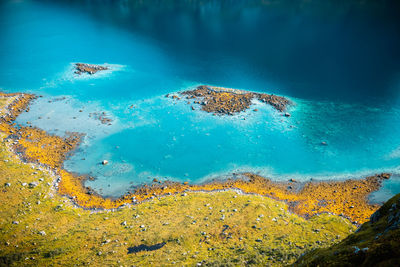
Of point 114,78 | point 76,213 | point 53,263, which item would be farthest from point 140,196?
point 114,78

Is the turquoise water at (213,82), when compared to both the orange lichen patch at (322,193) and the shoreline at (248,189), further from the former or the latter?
the orange lichen patch at (322,193)

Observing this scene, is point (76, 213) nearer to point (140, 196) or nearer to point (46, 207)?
point (46, 207)

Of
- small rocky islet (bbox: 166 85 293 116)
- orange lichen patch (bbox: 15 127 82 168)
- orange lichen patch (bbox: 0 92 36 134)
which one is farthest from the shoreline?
small rocky islet (bbox: 166 85 293 116)

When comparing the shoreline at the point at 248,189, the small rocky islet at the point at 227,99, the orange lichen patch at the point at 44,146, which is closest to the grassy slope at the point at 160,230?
the shoreline at the point at 248,189

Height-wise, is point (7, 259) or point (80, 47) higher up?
point (80, 47)

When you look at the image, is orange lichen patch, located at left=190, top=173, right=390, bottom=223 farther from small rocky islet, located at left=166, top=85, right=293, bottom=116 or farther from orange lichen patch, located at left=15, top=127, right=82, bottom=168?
orange lichen patch, located at left=15, top=127, right=82, bottom=168

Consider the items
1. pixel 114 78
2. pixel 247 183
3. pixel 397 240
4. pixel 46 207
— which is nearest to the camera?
pixel 397 240
